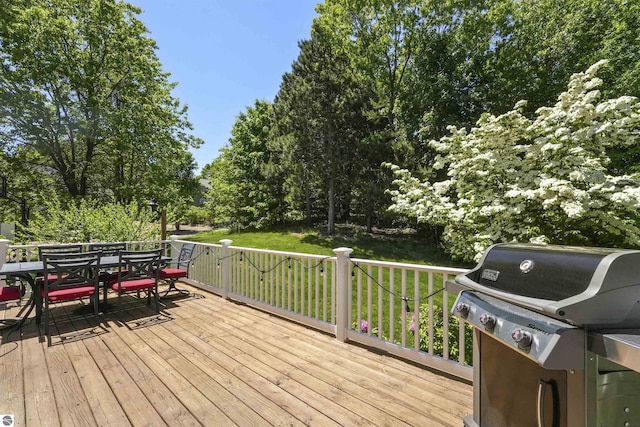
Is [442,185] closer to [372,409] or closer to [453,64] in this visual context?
[372,409]

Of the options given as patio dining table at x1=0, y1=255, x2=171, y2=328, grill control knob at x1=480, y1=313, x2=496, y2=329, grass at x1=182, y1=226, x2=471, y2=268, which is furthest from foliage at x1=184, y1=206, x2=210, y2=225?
grill control knob at x1=480, y1=313, x2=496, y2=329

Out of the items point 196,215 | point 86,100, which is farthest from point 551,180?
point 196,215

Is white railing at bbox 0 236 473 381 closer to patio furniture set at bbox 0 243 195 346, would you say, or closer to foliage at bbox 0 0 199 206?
patio furniture set at bbox 0 243 195 346

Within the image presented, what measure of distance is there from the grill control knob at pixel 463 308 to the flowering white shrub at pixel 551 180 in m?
2.32

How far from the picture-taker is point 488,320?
1388 mm

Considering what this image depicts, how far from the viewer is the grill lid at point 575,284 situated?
41.4 inches

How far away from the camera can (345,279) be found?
3.41 metres

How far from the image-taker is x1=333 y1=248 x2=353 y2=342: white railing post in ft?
11.1

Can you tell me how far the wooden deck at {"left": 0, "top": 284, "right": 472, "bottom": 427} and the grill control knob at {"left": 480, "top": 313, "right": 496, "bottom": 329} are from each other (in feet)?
3.50

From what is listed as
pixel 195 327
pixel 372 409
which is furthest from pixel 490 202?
pixel 195 327

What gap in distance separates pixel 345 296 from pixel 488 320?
2.13m

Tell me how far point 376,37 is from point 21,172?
53.9 feet

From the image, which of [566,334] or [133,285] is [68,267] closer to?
[133,285]

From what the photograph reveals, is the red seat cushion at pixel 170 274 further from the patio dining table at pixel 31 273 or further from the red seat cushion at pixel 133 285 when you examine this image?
the patio dining table at pixel 31 273
